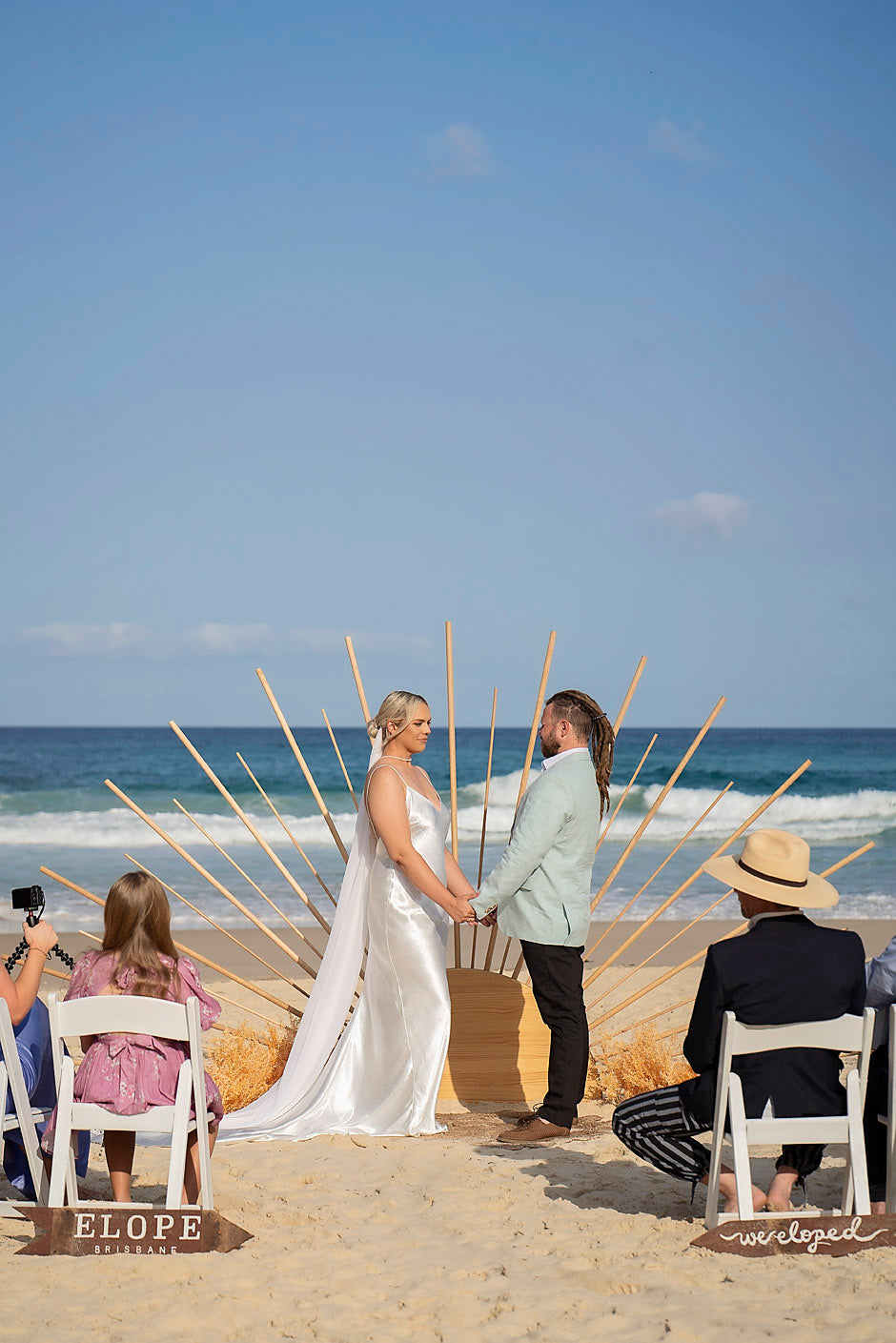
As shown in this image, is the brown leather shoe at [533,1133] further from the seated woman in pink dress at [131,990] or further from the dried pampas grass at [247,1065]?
the seated woman in pink dress at [131,990]

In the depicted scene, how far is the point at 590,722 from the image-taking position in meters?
3.64

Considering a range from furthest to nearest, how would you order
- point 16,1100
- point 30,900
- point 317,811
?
point 317,811 < point 30,900 < point 16,1100

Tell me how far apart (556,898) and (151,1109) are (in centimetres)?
138

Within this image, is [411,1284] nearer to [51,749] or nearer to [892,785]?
[892,785]

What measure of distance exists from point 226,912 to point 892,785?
1541cm

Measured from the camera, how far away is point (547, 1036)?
159 inches

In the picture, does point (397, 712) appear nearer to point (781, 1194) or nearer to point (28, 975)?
point (28, 975)

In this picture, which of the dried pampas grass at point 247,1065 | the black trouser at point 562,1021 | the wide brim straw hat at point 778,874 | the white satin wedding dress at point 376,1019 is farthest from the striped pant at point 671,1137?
the dried pampas grass at point 247,1065

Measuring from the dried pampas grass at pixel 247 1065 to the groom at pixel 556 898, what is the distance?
3.02 feet

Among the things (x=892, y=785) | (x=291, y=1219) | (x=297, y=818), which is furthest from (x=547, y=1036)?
(x=892, y=785)

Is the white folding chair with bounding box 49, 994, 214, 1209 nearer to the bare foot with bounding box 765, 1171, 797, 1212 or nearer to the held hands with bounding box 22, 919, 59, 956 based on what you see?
the held hands with bounding box 22, 919, 59, 956

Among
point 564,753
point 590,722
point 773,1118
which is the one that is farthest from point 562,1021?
point 773,1118

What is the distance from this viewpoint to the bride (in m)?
3.65

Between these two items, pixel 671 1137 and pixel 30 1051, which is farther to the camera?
pixel 30 1051
